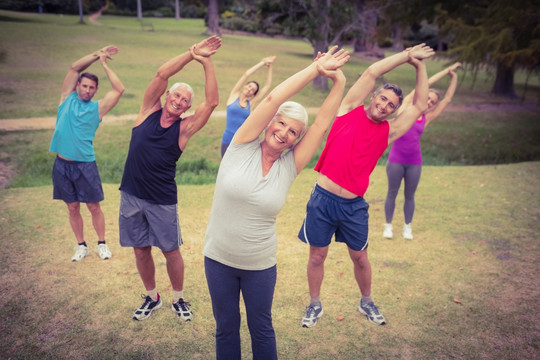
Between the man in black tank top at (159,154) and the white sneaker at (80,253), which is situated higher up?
the man in black tank top at (159,154)

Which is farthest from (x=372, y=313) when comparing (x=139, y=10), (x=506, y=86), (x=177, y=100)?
(x=139, y=10)

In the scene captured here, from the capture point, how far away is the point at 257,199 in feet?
7.60

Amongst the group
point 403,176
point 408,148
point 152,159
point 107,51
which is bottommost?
point 403,176

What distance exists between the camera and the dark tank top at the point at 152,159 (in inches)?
123

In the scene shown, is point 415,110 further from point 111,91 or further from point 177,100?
point 111,91

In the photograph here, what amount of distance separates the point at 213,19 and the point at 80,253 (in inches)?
954

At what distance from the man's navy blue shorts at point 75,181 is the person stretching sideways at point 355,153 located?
7.84 ft

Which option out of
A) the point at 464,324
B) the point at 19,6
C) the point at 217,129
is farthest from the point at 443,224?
the point at 19,6

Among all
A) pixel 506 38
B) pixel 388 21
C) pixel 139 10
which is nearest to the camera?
pixel 506 38

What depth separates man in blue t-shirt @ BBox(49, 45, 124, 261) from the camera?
13.8 feet

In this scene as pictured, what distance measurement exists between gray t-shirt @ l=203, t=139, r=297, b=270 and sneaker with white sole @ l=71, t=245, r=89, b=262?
9.29 ft

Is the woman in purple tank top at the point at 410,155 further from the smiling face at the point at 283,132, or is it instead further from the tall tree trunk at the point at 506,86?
the tall tree trunk at the point at 506,86

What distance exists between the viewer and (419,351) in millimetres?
3361

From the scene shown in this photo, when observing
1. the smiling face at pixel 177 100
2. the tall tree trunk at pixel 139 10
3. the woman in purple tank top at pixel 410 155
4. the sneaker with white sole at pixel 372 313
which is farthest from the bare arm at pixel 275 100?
the tall tree trunk at pixel 139 10
